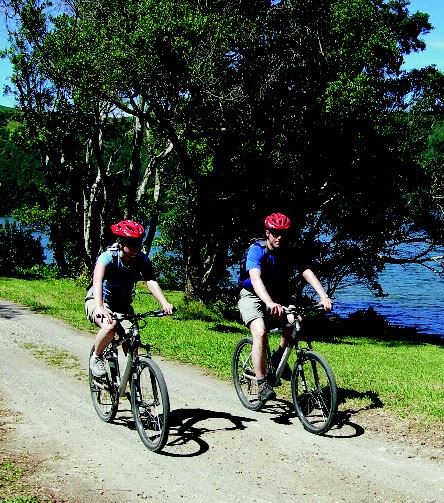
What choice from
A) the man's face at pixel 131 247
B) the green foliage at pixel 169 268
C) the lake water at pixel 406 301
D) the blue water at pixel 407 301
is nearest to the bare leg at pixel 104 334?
the man's face at pixel 131 247

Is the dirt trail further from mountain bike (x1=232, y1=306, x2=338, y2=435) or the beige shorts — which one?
the beige shorts

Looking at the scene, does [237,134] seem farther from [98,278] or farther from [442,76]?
[98,278]

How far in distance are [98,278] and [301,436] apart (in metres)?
2.68

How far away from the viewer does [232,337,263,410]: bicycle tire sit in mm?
7578

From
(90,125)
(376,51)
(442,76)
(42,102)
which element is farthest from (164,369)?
(42,102)

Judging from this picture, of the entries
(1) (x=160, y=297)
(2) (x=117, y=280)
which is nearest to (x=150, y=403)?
(1) (x=160, y=297)

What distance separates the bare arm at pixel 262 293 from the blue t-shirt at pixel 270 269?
91 mm

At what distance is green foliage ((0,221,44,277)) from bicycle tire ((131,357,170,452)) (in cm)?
2648

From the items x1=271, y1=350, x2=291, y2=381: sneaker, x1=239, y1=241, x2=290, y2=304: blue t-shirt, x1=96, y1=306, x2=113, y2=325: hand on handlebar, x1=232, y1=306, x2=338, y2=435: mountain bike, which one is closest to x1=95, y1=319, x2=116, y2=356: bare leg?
x1=96, y1=306, x2=113, y2=325: hand on handlebar

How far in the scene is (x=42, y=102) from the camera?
86.8ft

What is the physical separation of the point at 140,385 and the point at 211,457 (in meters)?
0.99

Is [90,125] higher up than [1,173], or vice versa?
[1,173]

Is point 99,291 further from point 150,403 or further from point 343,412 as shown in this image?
point 343,412

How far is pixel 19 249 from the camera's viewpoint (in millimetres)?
33156
